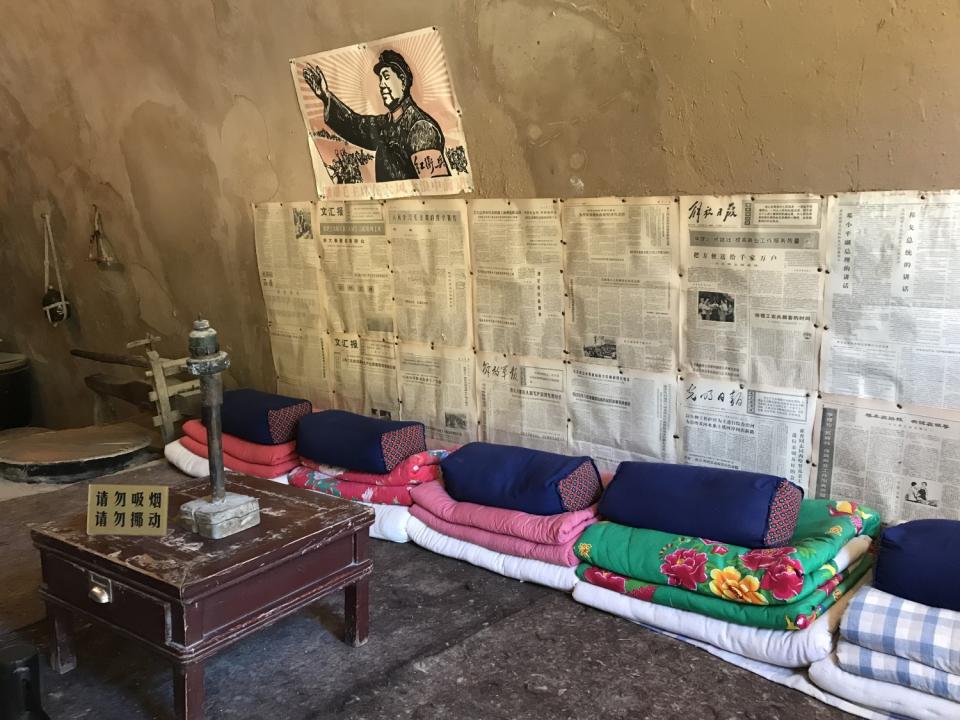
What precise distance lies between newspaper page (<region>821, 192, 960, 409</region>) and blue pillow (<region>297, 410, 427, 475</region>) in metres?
1.51

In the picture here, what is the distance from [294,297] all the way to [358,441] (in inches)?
40.0

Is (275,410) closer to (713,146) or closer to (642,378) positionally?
(642,378)

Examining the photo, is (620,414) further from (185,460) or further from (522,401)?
(185,460)

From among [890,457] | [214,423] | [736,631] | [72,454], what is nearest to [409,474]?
[214,423]

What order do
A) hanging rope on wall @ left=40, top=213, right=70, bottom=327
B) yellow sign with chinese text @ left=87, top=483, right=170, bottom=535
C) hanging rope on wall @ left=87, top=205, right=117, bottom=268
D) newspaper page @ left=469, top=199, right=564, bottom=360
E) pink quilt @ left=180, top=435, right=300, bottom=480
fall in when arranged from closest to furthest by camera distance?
yellow sign with chinese text @ left=87, top=483, right=170, bottom=535 → newspaper page @ left=469, top=199, right=564, bottom=360 → pink quilt @ left=180, top=435, right=300, bottom=480 → hanging rope on wall @ left=87, top=205, right=117, bottom=268 → hanging rope on wall @ left=40, top=213, right=70, bottom=327

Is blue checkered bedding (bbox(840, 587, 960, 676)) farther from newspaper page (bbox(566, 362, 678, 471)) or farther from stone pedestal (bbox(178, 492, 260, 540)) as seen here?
stone pedestal (bbox(178, 492, 260, 540))

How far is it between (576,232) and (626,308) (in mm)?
319

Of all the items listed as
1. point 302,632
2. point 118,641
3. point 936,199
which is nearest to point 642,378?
point 936,199

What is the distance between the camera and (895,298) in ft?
7.25

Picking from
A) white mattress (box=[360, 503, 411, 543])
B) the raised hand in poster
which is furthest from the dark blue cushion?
the raised hand in poster

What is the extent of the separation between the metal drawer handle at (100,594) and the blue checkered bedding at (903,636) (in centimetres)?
173

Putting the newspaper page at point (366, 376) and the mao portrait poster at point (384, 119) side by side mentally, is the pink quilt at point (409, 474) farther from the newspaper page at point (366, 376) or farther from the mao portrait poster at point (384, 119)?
the mao portrait poster at point (384, 119)

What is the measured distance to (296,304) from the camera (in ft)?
12.5

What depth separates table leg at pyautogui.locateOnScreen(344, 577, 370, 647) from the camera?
7.26ft
